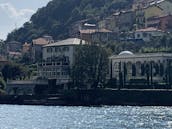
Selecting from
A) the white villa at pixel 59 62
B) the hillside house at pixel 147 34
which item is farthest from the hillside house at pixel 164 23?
the white villa at pixel 59 62

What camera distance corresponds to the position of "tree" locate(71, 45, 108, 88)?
5094 inches

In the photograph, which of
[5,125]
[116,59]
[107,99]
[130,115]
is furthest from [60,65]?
[5,125]

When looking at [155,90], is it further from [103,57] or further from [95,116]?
[95,116]

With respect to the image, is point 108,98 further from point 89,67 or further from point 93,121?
point 93,121

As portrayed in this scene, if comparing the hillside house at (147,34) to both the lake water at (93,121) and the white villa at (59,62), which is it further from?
the lake water at (93,121)

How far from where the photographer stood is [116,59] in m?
144

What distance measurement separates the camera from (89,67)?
130000 millimetres

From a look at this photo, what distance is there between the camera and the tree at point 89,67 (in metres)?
129

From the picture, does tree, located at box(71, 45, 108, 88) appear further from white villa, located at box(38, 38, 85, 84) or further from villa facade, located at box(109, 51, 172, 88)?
white villa, located at box(38, 38, 85, 84)

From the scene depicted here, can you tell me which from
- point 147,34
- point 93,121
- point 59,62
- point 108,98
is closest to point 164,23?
point 147,34

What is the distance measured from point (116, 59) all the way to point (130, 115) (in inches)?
2168

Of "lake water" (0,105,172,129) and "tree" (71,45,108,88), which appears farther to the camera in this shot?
"tree" (71,45,108,88)

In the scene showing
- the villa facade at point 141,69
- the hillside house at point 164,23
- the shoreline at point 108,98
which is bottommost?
the shoreline at point 108,98

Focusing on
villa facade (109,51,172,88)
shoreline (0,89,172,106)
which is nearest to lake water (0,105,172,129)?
shoreline (0,89,172,106)
